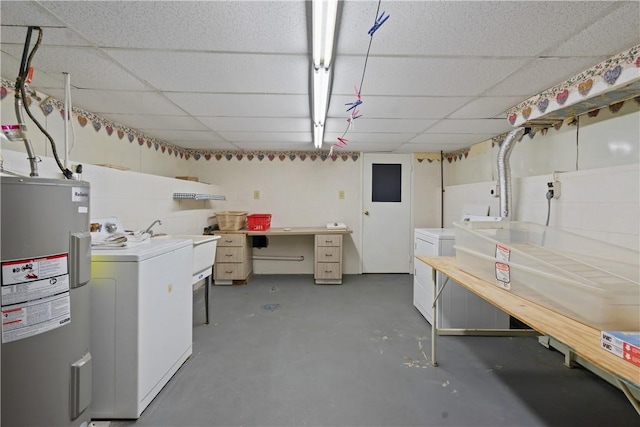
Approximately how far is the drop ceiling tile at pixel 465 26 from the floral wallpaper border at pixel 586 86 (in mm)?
515

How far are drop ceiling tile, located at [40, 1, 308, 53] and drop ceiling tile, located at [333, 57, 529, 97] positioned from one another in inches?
16.1

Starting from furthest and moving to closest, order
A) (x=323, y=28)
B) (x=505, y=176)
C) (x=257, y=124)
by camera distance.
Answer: (x=257, y=124) < (x=505, y=176) < (x=323, y=28)

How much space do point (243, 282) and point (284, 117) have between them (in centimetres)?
257

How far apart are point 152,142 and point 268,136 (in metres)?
1.61

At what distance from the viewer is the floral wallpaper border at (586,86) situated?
1.53m

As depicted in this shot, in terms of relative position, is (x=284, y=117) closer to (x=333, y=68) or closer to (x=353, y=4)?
(x=333, y=68)

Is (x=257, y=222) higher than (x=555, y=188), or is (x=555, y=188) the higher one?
(x=555, y=188)

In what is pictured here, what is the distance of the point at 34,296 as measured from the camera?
1.11 m

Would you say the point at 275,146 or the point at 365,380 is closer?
the point at 365,380

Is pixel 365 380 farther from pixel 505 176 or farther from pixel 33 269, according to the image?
pixel 505 176

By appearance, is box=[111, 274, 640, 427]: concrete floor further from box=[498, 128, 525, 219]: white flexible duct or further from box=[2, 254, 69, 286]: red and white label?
box=[498, 128, 525, 219]: white flexible duct

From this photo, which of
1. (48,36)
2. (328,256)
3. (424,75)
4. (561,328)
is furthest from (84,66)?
(328,256)

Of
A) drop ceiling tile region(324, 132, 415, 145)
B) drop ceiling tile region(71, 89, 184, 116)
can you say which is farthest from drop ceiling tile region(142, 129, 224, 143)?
drop ceiling tile region(324, 132, 415, 145)

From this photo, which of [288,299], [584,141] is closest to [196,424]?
[288,299]
